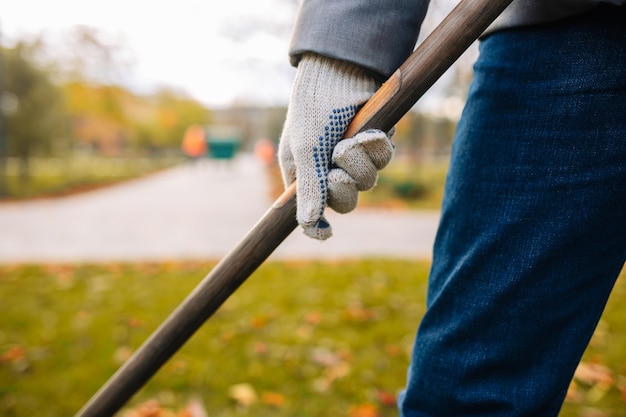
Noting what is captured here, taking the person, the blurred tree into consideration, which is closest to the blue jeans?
the person

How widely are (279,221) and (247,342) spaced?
6.66 feet

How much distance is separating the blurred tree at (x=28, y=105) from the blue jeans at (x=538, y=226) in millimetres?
11912

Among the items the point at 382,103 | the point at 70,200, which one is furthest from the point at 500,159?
the point at 70,200

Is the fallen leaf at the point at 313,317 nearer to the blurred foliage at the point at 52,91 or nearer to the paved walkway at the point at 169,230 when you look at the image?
the paved walkway at the point at 169,230

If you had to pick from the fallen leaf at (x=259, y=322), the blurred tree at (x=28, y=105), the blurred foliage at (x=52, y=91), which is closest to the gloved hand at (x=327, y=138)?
the fallen leaf at (x=259, y=322)

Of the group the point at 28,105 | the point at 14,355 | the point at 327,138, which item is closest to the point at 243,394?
the point at 14,355

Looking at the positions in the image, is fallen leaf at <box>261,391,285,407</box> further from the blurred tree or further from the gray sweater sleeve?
the blurred tree

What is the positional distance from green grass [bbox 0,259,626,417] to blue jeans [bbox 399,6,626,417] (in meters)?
1.40

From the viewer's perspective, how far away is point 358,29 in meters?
0.85

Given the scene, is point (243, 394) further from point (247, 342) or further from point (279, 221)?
point (279, 221)

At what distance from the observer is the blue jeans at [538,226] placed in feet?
2.72

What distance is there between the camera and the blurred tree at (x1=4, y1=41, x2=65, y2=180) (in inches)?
406

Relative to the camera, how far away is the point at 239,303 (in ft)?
11.1

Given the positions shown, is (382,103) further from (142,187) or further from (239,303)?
(142,187)
